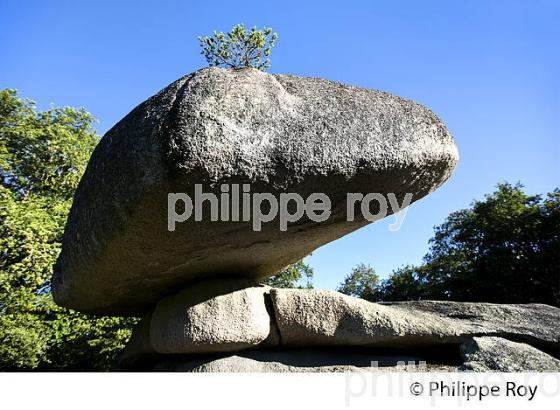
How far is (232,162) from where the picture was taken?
344 cm

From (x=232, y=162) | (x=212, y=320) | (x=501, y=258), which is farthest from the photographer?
(x=501, y=258)

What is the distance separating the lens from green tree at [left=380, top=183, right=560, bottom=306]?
16094mm

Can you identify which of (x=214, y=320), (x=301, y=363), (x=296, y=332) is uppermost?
(x=214, y=320)

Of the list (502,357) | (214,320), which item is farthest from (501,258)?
(214,320)

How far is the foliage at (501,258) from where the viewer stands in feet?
52.8

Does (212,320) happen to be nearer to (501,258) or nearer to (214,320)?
(214,320)

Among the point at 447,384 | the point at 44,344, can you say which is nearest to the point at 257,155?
the point at 447,384

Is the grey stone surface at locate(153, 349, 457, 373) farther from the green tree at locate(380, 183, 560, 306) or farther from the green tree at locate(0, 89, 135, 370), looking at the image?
the green tree at locate(380, 183, 560, 306)

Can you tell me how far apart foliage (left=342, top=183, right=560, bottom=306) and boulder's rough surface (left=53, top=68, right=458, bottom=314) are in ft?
44.8

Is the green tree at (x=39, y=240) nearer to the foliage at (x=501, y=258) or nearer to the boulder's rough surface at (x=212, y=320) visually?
the boulder's rough surface at (x=212, y=320)

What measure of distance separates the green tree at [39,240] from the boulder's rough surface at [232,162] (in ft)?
26.6

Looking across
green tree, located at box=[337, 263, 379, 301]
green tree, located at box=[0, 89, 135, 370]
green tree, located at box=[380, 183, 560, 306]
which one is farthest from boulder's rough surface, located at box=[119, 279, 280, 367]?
green tree, located at box=[337, 263, 379, 301]

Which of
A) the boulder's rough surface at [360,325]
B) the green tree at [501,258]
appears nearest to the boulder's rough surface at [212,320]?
the boulder's rough surface at [360,325]

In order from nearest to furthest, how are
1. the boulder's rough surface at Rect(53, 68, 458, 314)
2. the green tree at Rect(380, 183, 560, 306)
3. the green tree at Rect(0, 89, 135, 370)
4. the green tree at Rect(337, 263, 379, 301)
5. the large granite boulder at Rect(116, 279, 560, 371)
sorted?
the boulder's rough surface at Rect(53, 68, 458, 314) → the large granite boulder at Rect(116, 279, 560, 371) → the green tree at Rect(0, 89, 135, 370) → the green tree at Rect(380, 183, 560, 306) → the green tree at Rect(337, 263, 379, 301)
